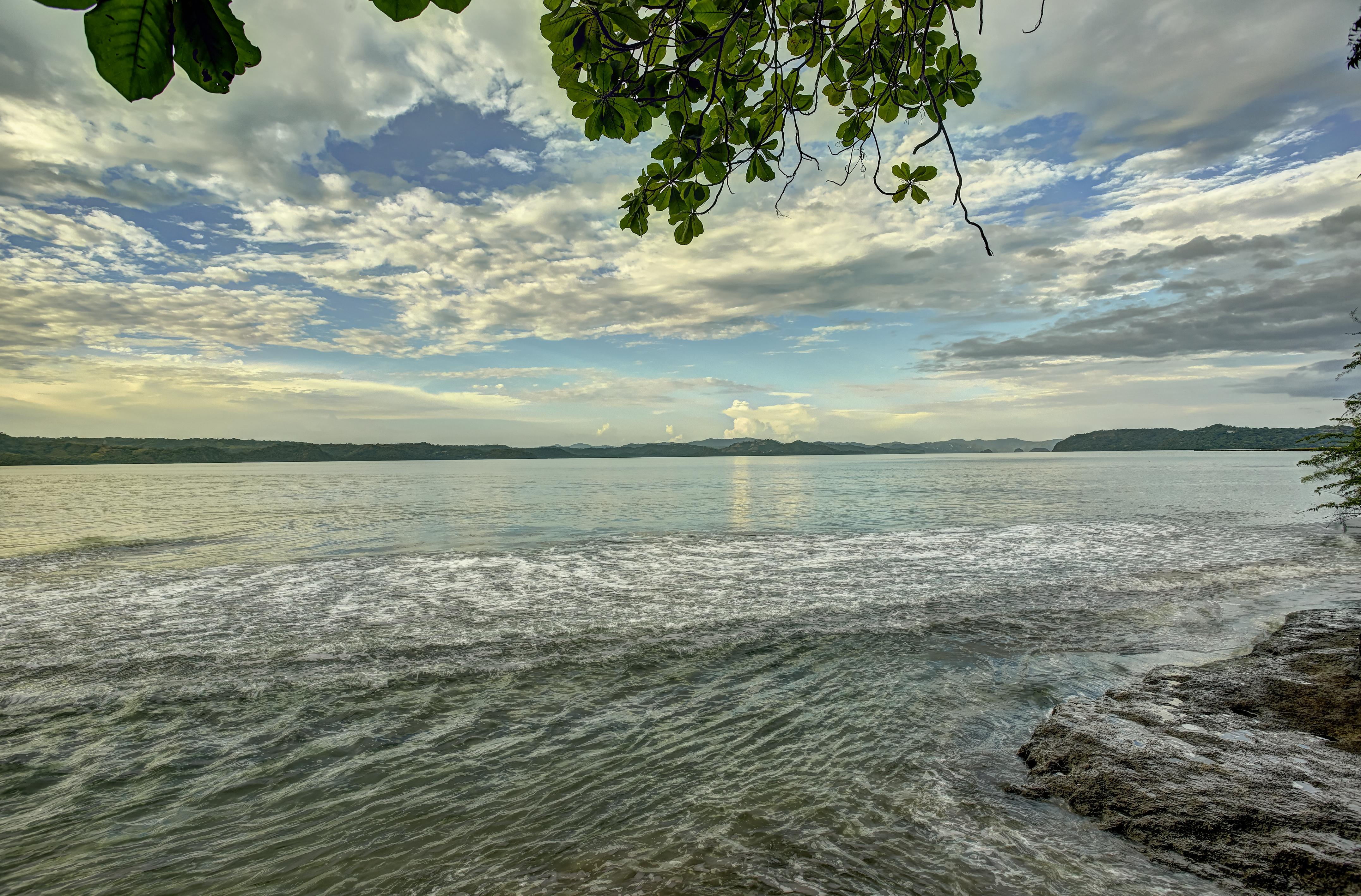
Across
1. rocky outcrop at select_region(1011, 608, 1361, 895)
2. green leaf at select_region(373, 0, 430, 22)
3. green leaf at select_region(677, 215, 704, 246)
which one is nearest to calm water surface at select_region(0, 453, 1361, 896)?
rocky outcrop at select_region(1011, 608, 1361, 895)

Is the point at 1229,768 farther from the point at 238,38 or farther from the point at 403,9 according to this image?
the point at 238,38

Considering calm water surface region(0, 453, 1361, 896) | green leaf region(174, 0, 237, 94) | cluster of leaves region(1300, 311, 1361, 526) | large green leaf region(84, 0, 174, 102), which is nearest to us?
large green leaf region(84, 0, 174, 102)

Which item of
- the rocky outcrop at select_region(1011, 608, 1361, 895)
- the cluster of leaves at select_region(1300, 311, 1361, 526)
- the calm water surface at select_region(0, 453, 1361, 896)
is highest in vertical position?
the cluster of leaves at select_region(1300, 311, 1361, 526)

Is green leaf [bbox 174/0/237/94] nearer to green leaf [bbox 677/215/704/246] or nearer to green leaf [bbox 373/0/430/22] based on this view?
green leaf [bbox 373/0/430/22]

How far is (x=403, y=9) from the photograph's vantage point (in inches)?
59.5

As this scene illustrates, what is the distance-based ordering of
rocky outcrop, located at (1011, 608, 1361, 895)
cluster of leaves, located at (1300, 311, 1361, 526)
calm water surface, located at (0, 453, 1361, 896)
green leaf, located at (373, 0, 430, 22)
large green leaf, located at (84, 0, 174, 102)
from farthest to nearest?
cluster of leaves, located at (1300, 311, 1361, 526)
calm water surface, located at (0, 453, 1361, 896)
rocky outcrop, located at (1011, 608, 1361, 895)
green leaf, located at (373, 0, 430, 22)
large green leaf, located at (84, 0, 174, 102)

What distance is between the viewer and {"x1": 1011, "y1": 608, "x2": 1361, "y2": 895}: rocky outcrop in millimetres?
4160

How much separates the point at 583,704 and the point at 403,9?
295 inches

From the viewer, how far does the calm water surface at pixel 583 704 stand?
4441mm

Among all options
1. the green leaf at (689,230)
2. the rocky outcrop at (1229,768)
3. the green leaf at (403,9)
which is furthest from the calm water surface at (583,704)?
the green leaf at (403,9)

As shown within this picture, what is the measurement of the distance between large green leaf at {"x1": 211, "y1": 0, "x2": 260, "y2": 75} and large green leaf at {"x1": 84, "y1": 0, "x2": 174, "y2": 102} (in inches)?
4.1

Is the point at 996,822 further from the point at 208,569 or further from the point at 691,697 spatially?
the point at 208,569

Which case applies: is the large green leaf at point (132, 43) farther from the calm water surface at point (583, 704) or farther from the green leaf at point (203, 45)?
the calm water surface at point (583, 704)

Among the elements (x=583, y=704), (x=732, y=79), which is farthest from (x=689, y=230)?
(x=583, y=704)
